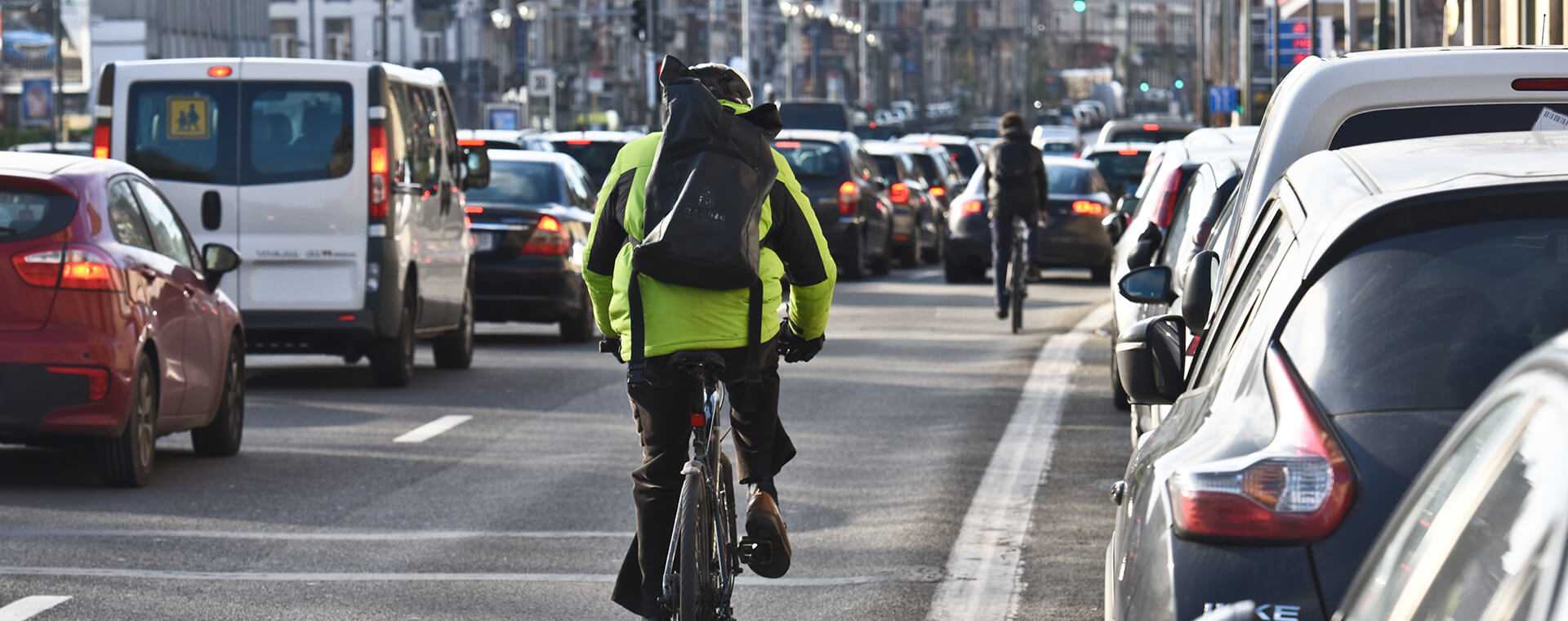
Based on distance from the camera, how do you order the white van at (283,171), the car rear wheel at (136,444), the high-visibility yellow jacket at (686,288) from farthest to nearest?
the white van at (283,171) < the car rear wheel at (136,444) < the high-visibility yellow jacket at (686,288)

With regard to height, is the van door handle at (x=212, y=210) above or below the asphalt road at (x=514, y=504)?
above

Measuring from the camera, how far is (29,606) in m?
7.99

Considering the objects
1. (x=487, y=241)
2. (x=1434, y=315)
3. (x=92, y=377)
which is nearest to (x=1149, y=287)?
(x=1434, y=315)

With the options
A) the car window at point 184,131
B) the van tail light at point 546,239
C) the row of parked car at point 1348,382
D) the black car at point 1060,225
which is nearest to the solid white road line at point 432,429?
the car window at point 184,131

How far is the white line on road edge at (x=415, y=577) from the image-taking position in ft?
28.2

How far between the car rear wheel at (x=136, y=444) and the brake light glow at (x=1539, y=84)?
5.73 meters

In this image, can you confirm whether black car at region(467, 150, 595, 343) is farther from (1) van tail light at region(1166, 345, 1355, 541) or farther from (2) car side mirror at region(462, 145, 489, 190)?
(1) van tail light at region(1166, 345, 1355, 541)

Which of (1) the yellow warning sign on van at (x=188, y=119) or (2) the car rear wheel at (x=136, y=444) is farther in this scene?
(1) the yellow warning sign on van at (x=188, y=119)

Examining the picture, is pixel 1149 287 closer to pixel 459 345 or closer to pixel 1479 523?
pixel 1479 523

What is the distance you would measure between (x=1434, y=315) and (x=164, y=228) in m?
9.07

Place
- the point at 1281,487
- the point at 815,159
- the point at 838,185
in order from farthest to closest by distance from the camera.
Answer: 1. the point at 815,159
2. the point at 838,185
3. the point at 1281,487

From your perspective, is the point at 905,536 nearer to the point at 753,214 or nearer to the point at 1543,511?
the point at 753,214

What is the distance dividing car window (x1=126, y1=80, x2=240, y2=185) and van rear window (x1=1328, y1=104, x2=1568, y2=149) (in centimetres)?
969

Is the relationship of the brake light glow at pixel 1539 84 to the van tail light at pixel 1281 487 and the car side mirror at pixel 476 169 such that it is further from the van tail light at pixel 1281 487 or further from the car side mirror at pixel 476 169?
the car side mirror at pixel 476 169
